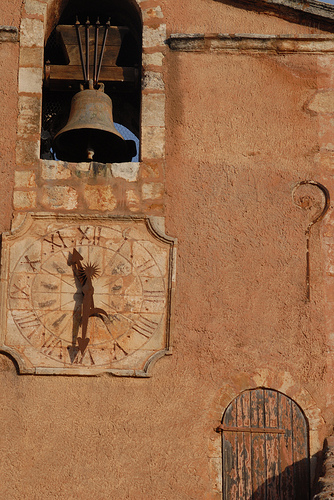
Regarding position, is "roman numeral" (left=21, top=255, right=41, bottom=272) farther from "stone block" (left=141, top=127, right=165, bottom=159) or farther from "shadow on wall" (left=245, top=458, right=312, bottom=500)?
"shadow on wall" (left=245, top=458, right=312, bottom=500)

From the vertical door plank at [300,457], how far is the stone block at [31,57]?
9.56 feet

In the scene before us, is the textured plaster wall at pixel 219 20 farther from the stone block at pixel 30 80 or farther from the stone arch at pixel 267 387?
the stone arch at pixel 267 387

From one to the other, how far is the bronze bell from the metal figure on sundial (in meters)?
0.90

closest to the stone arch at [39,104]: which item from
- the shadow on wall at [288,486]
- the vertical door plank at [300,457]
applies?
the vertical door plank at [300,457]

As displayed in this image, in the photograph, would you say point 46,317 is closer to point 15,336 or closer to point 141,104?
point 15,336

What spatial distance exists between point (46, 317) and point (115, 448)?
94cm

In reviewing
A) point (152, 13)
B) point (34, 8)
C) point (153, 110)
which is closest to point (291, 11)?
point (152, 13)

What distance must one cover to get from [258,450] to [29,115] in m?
2.70

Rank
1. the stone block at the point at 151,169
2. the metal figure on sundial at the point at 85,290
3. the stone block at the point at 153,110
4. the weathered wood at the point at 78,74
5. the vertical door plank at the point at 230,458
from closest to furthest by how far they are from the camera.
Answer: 1. the vertical door plank at the point at 230,458
2. the metal figure on sundial at the point at 85,290
3. the stone block at the point at 151,169
4. the stone block at the point at 153,110
5. the weathered wood at the point at 78,74

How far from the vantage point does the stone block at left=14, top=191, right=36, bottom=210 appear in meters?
7.08

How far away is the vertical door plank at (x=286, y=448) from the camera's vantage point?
6581 mm

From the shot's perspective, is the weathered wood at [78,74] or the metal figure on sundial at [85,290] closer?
the metal figure on sundial at [85,290]

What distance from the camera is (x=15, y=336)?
678cm

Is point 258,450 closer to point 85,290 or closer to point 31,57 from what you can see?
point 85,290
